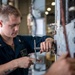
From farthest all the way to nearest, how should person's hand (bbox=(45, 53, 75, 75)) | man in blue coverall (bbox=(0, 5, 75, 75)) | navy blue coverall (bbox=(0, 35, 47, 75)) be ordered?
navy blue coverall (bbox=(0, 35, 47, 75)) < man in blue coverall (bbox=(0, 5, 75, 75)) < person's hand (bbox=(45, 53, 75, 75))

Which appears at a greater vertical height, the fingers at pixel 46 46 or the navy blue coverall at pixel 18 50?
the fingers at pixel 46 46

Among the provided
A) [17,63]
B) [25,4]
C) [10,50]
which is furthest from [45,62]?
[25,4]

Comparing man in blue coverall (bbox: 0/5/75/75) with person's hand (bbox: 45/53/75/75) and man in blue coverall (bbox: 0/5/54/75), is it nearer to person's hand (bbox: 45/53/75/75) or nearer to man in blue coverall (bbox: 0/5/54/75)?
man in blue coverall (bbox: 0/5/54/75)

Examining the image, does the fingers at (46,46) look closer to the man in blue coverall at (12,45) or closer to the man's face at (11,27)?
the man in blue coverall at (12,45)

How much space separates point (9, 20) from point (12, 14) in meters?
0.05

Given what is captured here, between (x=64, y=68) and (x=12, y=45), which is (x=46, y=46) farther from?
(x=64, y=68)

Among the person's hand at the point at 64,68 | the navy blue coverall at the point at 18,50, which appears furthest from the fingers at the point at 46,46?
the person's hand at the point at 64,68

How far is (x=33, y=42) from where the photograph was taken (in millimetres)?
1772

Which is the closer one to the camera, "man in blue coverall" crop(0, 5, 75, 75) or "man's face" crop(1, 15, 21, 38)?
"man in blue coverall" crop(0, 5, 75, 75)

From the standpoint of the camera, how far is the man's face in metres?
1.52

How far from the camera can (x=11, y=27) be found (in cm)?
154

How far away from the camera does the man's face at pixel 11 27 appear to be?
1.52 meters

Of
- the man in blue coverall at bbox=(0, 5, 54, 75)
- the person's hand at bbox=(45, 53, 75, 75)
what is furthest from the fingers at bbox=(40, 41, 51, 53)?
the person's hand at bbox=(45, 53, 75, 75)

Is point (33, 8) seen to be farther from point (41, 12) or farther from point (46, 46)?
point (46, 46)
